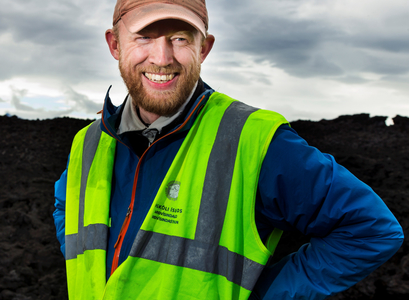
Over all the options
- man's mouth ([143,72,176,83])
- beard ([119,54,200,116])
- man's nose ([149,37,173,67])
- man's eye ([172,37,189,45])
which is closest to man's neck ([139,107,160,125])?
beard ([119,54,200,116])

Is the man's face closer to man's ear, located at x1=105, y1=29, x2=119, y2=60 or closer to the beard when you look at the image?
the beard

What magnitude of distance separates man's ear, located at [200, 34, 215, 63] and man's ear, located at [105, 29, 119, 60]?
0.57 metres

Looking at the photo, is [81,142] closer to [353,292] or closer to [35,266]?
[35,266]

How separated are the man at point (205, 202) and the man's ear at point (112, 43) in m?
0.27

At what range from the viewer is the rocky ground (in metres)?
4.87

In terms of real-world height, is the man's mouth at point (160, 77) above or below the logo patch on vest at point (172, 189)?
above

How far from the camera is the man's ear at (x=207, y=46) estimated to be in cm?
229

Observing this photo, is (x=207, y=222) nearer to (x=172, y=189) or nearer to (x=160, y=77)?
(x=172, y=189)

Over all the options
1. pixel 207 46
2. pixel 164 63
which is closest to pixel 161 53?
pixel 164 63

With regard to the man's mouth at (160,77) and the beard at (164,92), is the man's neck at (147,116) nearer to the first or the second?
the beard at (164,92)

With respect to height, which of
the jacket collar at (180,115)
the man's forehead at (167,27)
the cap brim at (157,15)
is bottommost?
the jacket collar at (180,115)

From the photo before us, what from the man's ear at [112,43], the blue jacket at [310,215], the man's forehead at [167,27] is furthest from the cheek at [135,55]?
the blue jacket at [310,215]

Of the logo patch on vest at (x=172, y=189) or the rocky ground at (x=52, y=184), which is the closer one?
the logo patch on vest at (x=172, y=189)

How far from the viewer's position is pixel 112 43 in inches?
94.3
